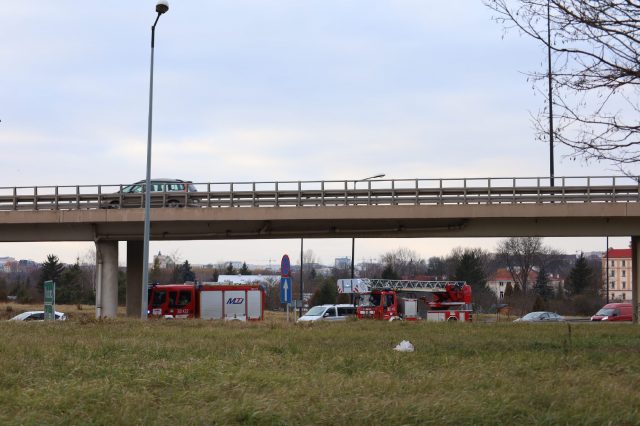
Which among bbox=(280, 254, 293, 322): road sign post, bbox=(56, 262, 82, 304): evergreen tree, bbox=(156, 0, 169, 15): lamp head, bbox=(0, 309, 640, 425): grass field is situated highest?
bbox=(156, 0, 169, 15): lamp head

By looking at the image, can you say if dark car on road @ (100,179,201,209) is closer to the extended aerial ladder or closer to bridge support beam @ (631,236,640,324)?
the extended aerial ladder

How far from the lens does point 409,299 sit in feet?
136

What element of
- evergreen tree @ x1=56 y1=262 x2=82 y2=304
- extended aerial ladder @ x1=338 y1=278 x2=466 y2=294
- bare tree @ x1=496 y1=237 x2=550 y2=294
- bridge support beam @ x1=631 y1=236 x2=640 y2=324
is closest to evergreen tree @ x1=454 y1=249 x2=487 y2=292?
bare tree @ x1=496 y1=237 x2=550 y2=294

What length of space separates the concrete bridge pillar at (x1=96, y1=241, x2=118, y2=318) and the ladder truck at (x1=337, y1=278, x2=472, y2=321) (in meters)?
12.4

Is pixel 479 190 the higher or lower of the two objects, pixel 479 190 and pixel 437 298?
the higher

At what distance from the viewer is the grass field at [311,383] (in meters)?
7.02

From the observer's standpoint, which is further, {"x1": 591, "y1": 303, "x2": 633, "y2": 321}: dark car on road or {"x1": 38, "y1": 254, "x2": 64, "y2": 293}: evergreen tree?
{"x1": 38, "y1": 254, "x2": 64, "y2": 293}: evergreen tree

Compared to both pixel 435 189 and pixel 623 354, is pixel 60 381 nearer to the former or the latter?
pixel 623 354

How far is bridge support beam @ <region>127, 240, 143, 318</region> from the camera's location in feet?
135

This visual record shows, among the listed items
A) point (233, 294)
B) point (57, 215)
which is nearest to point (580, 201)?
point (233, 294)

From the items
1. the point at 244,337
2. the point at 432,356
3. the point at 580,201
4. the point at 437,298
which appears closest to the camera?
the point at 432,356

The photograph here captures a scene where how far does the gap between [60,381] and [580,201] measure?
109 feet

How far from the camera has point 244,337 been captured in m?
15.3

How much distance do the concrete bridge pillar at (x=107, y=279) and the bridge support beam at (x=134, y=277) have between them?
103 centimetres
